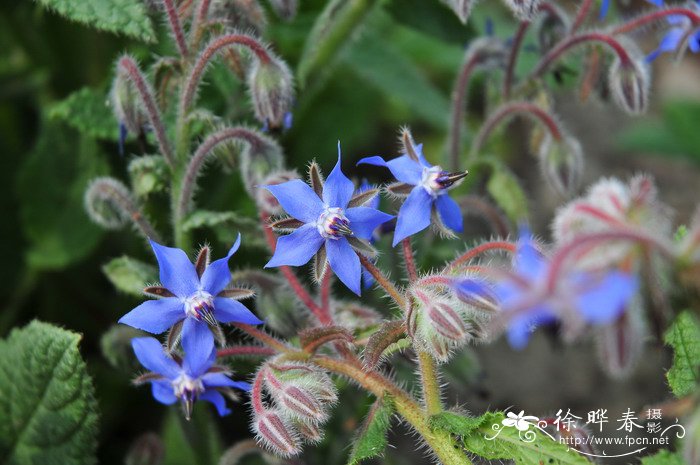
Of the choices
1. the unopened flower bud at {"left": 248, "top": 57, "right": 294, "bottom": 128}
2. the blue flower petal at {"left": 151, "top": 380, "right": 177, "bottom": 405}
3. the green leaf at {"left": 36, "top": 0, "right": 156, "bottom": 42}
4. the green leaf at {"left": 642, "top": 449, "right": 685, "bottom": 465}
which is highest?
the green leaf at {"left": 36, "top": 0, "right": 156, "bottom": 42}

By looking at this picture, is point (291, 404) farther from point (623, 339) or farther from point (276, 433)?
point (623, 339)

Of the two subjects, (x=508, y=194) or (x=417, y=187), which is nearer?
(x=417, y=187)

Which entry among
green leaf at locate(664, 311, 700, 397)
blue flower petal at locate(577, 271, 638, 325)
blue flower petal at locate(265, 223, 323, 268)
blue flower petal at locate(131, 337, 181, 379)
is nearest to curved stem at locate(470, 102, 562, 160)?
green leaf at locate(664, 311, 700, 397)

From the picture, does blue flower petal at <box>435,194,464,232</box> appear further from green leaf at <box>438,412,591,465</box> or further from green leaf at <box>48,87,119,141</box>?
green leaf at <box>48,87,119,141</box>

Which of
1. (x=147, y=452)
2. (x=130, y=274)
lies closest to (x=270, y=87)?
(x=130, y=274)

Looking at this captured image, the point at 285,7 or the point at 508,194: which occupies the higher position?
the point at 285,7

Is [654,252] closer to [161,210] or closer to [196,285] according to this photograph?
[196,285]
